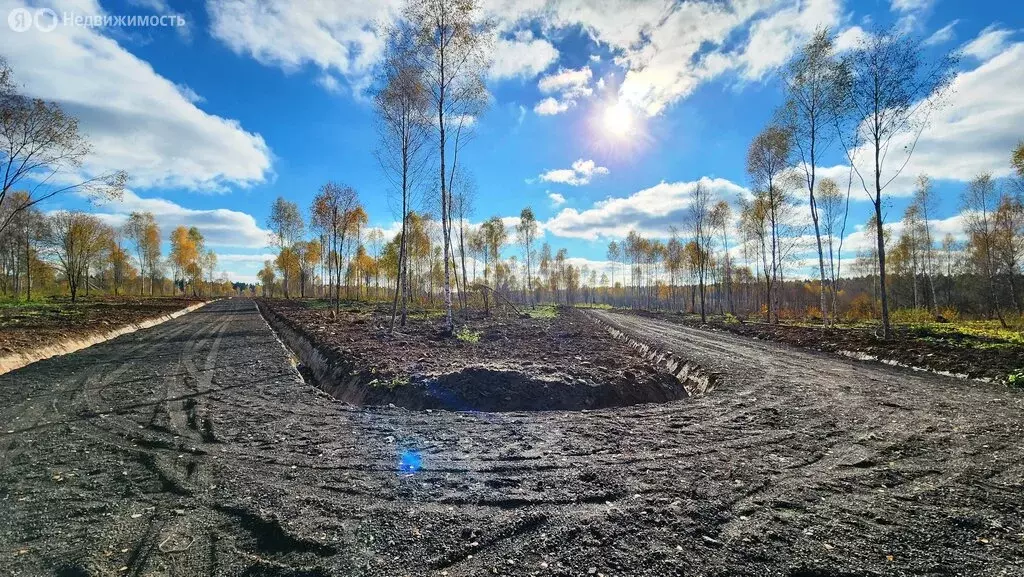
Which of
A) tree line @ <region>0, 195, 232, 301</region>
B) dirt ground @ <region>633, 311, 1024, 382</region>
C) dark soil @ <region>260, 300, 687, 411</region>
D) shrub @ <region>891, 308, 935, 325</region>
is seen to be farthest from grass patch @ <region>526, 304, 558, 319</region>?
tree line @ <region>0, 195, 232, 301</region>

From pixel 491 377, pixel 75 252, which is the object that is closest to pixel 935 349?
pixel 491 377

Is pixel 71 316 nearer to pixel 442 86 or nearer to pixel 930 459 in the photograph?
pixel 442 86

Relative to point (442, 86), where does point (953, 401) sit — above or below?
below

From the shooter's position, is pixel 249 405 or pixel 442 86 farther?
pixel 442 86

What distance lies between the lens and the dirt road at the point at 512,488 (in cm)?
322

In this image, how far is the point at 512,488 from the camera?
446 cm

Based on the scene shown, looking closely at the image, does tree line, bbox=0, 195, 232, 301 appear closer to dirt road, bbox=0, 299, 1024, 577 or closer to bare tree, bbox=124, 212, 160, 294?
bare tree, bbox=124, 212, 160, 294

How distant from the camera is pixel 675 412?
25.2 ft

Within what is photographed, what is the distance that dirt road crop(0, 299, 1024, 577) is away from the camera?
3219 millimetres

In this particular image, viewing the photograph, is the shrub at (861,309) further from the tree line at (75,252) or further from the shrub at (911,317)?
the tree line at (75,252)

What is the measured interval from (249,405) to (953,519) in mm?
10063

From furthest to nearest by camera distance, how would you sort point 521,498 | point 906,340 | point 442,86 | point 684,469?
point 442,86, point 906,340, point 684,469, point 521,498

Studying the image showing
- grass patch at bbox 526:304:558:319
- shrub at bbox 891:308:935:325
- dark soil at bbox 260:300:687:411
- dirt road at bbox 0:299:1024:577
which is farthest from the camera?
grass patch at bbox 526:304:558:319

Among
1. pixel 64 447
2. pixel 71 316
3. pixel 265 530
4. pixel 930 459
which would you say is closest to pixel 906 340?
pixel 930 459
